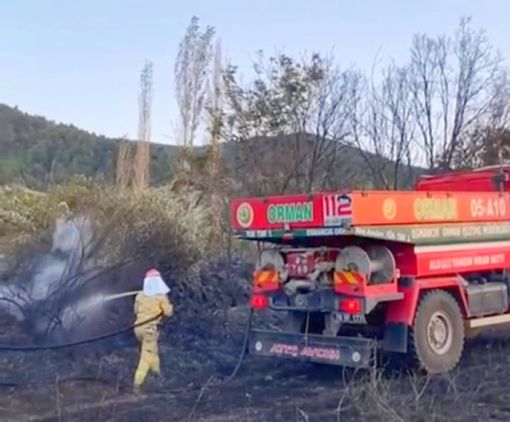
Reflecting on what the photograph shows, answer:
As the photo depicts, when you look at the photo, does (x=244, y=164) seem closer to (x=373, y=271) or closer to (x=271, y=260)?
(x=271, y=260)

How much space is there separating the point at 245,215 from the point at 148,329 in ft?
5.75

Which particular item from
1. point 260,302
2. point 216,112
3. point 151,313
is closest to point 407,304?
point 260,302

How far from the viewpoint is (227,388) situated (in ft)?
32.5

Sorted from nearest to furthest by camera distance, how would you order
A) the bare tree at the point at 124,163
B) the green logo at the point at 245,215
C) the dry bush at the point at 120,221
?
the green logo at the point at 245,215 < the dry bush at the point at 120,221 < the bare tree at the point at 124,163

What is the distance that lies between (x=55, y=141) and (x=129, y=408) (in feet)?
140

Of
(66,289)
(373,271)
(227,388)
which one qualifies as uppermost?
(373,271)

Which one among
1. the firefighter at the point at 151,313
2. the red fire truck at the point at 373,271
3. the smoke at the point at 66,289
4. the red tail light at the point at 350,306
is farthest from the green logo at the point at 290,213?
the smoke at the point at 66,289

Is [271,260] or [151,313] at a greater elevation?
[271,260]

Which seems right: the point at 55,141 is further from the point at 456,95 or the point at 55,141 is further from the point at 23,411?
the point at 23,411

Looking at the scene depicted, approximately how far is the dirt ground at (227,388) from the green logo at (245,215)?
184 centimetres

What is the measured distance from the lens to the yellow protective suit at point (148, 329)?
10.1 metres

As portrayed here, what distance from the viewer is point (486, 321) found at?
37.0ft

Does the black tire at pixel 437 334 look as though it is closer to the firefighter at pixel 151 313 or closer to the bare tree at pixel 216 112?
the firefighter at pixel 151 313

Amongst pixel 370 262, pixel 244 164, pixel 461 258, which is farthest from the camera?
pixel 244 164
